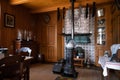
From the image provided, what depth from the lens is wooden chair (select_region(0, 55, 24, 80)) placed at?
1796 mm

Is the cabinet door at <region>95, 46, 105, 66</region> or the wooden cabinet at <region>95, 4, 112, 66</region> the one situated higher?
the wooden cabinet at <region>95, 4, 112, 66</region>

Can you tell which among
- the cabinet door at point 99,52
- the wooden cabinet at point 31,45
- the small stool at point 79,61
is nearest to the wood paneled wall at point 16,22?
the wooden cabinet at point 31,45

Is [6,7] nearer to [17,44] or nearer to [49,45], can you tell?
[17,44]

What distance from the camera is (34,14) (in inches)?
284

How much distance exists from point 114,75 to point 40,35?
4.55m

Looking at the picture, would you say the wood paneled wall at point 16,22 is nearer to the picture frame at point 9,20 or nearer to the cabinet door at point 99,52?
the picture frame at point 9,20

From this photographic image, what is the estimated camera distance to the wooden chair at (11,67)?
180 cm

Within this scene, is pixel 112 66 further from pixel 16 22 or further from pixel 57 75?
pixel 16 22

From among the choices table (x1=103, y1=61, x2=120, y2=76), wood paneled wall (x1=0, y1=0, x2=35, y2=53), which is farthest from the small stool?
table (x1=103, y1=61, x2=120, y2=76)

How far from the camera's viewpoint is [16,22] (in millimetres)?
5758

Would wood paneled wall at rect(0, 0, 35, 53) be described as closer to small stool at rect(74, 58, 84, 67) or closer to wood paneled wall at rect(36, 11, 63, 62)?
wood paneled wall at rect(36, 11, 63, 62)

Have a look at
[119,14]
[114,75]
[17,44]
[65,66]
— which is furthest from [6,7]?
[114,75]

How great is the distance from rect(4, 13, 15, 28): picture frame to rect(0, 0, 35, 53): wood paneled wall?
0.13 metres

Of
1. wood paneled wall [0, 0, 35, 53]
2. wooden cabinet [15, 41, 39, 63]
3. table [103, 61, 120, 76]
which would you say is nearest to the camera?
table [103, 61, 120, 76]
